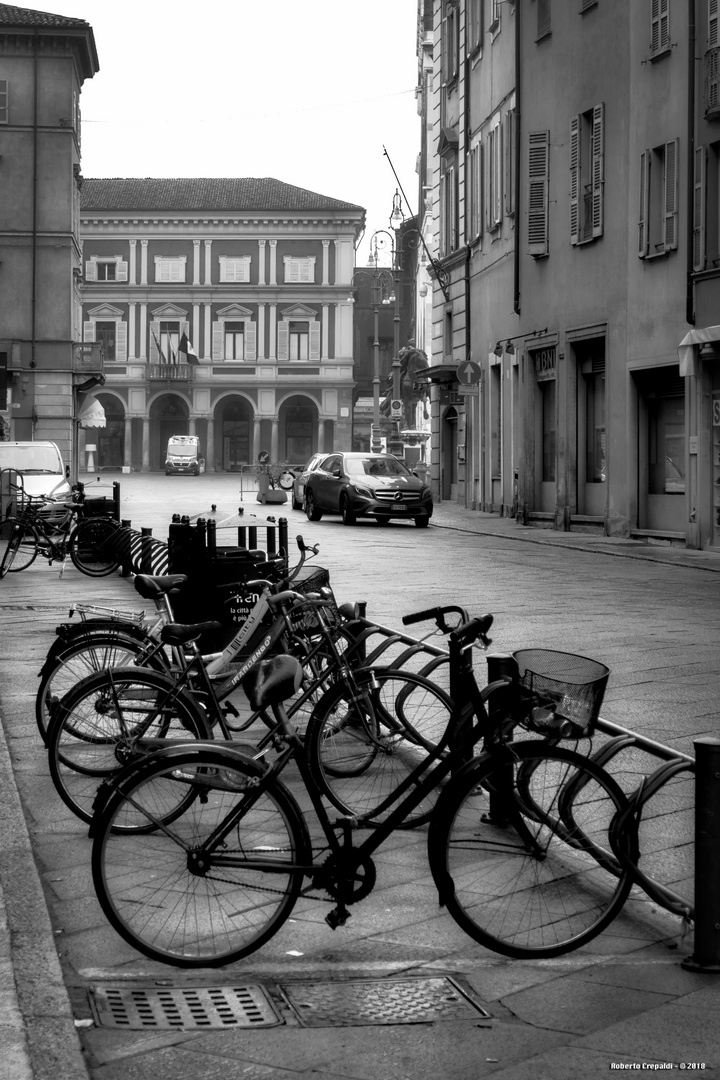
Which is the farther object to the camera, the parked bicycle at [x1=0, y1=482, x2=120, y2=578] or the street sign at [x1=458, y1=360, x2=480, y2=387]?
the street sign at [x1=458, y1=360, x2=480, y2=387]

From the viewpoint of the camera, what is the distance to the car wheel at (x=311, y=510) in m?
32.3

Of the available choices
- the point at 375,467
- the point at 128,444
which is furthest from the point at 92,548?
the point at 128,444

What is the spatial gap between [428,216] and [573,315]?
105 ft

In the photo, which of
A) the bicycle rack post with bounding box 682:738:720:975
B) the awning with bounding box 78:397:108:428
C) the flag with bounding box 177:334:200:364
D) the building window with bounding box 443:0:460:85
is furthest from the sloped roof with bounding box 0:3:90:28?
the bicycle rack post with bounding box 682:738:720:975

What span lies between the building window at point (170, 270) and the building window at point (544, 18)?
59.8m

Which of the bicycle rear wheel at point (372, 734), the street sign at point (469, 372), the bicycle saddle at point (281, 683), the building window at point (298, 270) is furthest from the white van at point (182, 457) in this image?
the bicycle saddle at point (281, 683)

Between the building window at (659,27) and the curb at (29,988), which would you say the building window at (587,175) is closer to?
the building window at (659,27)

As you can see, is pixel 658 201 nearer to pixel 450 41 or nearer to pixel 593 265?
pixel 593 265

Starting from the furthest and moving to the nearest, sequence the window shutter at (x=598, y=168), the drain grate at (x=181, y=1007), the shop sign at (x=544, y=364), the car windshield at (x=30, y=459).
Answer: the shop sign at (x=544, y=364)
the car windshield at (x=30, y=459)
the window shutter at (x=598, y=168)
the drain grate at (x=181, y=1007)

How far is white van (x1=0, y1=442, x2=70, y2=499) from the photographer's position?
2672cm

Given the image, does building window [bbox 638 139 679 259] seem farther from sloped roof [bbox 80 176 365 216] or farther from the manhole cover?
sloped roof [bbox 80 176 365 216]

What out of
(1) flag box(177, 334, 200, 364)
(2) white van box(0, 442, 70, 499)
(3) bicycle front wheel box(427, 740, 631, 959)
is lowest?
(3) bicycle front wheel box(427, 740, 631, 959)

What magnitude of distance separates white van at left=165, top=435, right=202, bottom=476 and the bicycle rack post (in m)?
70.9

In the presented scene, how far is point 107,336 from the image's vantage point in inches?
3435
